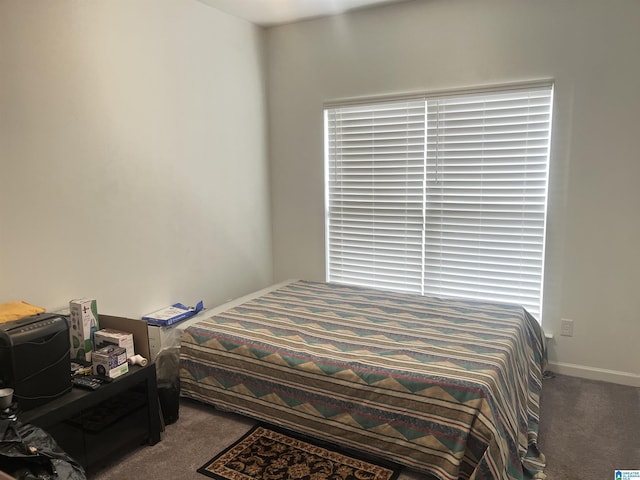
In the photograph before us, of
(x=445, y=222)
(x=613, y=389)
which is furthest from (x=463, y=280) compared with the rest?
(x=613, y=389)

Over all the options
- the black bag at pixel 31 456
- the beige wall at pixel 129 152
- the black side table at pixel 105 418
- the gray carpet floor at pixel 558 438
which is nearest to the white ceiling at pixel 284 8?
the beige wall at pixel 129 152

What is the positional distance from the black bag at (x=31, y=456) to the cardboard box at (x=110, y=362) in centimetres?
43

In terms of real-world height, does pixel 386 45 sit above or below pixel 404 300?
above

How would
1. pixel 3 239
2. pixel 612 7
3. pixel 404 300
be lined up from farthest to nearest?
1. pixel 404 300
2. pixel 612 7
3. pixel 3 239

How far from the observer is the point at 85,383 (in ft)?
7.00

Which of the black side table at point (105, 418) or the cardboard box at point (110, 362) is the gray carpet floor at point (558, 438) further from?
the cardboard box at point (110, 362)

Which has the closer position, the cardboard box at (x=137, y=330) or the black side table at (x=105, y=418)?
the black side table at (x=105, y=418)

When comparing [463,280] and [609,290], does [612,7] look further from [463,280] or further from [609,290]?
[463,280]

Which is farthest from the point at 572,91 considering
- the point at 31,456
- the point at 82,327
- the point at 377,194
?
the point at 31,456

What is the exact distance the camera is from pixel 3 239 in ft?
7.52

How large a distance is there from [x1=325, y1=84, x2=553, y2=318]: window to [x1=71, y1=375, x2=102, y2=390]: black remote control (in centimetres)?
232

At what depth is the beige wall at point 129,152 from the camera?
2365 mm

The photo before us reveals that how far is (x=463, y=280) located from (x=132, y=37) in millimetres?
2879

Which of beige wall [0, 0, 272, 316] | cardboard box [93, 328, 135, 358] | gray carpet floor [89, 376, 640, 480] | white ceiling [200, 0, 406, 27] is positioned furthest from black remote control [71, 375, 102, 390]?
white ceiling [200, 0, 406, 27]
